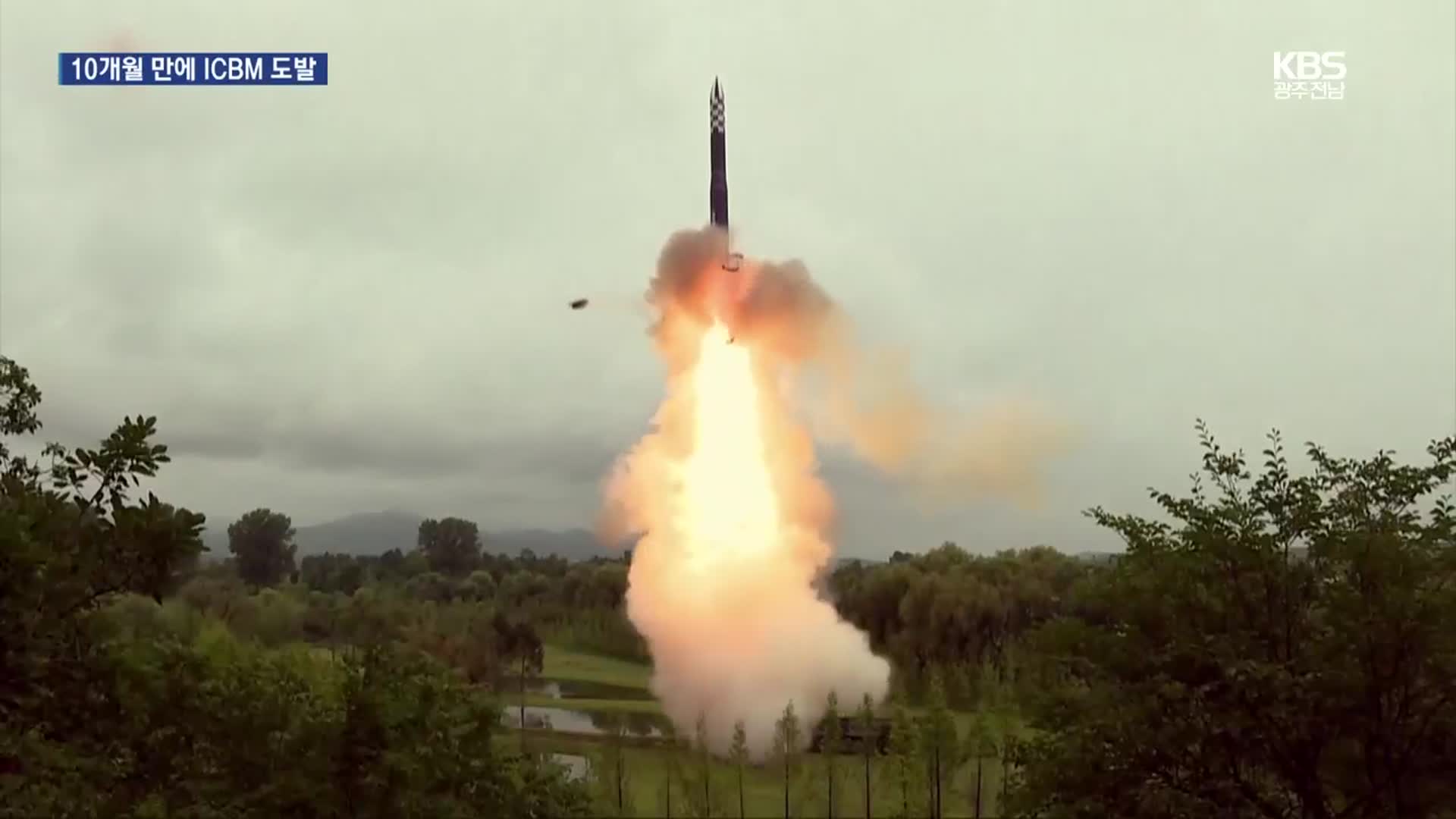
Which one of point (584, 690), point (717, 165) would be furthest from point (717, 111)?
point (584, 690)

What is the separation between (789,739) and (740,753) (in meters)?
2.55

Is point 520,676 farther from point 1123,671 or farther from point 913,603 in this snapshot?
point 1123,671

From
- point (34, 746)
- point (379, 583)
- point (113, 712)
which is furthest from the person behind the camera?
point (379, 583)

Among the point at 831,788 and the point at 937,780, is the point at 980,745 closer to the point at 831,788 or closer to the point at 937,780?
the point at 937,780

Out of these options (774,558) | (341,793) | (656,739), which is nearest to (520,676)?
(656,739)

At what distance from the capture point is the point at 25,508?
46.0 feet

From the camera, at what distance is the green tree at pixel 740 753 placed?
51688 millimetres

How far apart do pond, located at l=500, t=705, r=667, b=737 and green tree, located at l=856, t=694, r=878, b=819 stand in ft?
45.0

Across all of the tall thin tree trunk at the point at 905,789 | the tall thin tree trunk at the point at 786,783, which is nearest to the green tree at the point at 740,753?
the tall thin tree trunk at the point at 786,783

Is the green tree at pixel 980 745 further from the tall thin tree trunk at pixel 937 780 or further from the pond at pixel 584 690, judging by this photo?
the pond at pixel 584 690

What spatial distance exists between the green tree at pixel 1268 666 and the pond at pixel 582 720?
166 ft

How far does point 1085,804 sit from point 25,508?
1613cm

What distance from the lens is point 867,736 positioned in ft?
180

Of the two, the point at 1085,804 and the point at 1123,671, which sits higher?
the point at 1123,671
